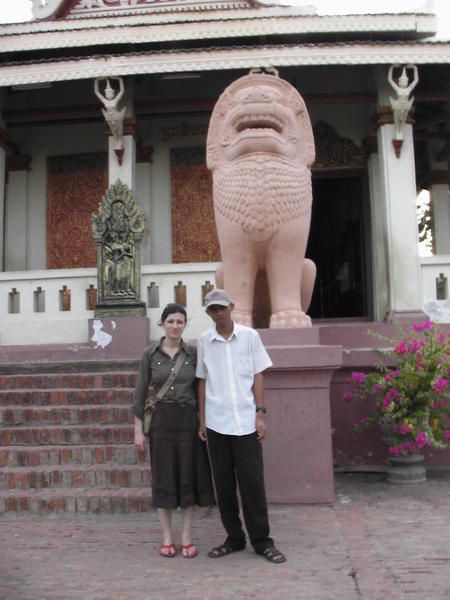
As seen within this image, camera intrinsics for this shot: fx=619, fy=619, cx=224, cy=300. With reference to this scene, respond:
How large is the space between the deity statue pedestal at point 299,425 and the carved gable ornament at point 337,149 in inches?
237

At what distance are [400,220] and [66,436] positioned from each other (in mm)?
5245

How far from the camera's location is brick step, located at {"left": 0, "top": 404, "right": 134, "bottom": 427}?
4973 millimetres

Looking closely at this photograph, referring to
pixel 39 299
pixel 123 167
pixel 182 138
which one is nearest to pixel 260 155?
pixel 39 299

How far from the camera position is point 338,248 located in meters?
12.4

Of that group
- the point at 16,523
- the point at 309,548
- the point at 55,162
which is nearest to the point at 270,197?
the point at 309,548

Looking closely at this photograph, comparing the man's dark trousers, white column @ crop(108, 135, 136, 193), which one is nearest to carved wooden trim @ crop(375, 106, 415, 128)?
white column @ crop(108, 135, 136, 193)

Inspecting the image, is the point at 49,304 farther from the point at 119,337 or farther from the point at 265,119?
the point at 265,119

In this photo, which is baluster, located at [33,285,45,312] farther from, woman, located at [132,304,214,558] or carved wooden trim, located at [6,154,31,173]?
woman, located at [132,304,214,558]

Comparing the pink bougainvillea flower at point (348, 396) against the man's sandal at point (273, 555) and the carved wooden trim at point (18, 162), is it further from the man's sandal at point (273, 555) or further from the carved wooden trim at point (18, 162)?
the carved wooden trim at point (18, 162)

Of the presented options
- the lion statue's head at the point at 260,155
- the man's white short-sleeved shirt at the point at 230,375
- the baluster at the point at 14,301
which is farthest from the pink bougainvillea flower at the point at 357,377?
the baluster at the point at 14,301

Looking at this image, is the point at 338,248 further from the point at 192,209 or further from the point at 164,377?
the point at 164,377

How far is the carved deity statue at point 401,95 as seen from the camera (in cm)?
779

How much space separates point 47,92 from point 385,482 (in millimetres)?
7874

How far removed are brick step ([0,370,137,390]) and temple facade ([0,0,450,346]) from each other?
1.75 metres
